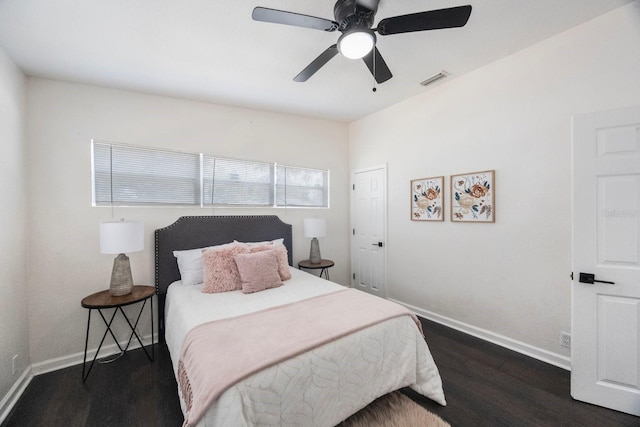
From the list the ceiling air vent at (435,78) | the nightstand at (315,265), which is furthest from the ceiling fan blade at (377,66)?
the nightstand at (315,265)

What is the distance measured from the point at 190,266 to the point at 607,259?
346 cm

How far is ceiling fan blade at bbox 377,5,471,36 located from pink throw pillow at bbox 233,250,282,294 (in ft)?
6.76

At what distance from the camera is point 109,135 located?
272cm

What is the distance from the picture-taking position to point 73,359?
8.25ft

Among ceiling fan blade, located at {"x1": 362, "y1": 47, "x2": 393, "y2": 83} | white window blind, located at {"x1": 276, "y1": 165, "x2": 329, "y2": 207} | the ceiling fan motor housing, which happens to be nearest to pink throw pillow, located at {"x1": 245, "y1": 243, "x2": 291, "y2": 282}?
white window blind, located at {"x1": 276, "y1": 165, "x2": 329, "y2": 207}

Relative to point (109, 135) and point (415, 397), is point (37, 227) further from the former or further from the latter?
point (415, 397)

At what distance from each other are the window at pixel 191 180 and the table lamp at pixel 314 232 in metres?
0.42

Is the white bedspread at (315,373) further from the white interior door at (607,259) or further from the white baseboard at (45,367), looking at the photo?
the white interior door at (607,259)

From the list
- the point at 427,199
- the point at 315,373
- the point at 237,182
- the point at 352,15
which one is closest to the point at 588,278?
the point at 427,199

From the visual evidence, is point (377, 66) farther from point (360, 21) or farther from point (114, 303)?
point (114, 303)

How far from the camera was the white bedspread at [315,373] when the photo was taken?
125 centimetres

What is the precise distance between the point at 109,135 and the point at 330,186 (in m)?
2.80

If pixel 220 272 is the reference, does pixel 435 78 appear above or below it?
above

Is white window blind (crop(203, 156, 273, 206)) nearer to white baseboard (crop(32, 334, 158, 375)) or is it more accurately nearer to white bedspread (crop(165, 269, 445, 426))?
white bedspread (crop(165, 269, 445, 426))
